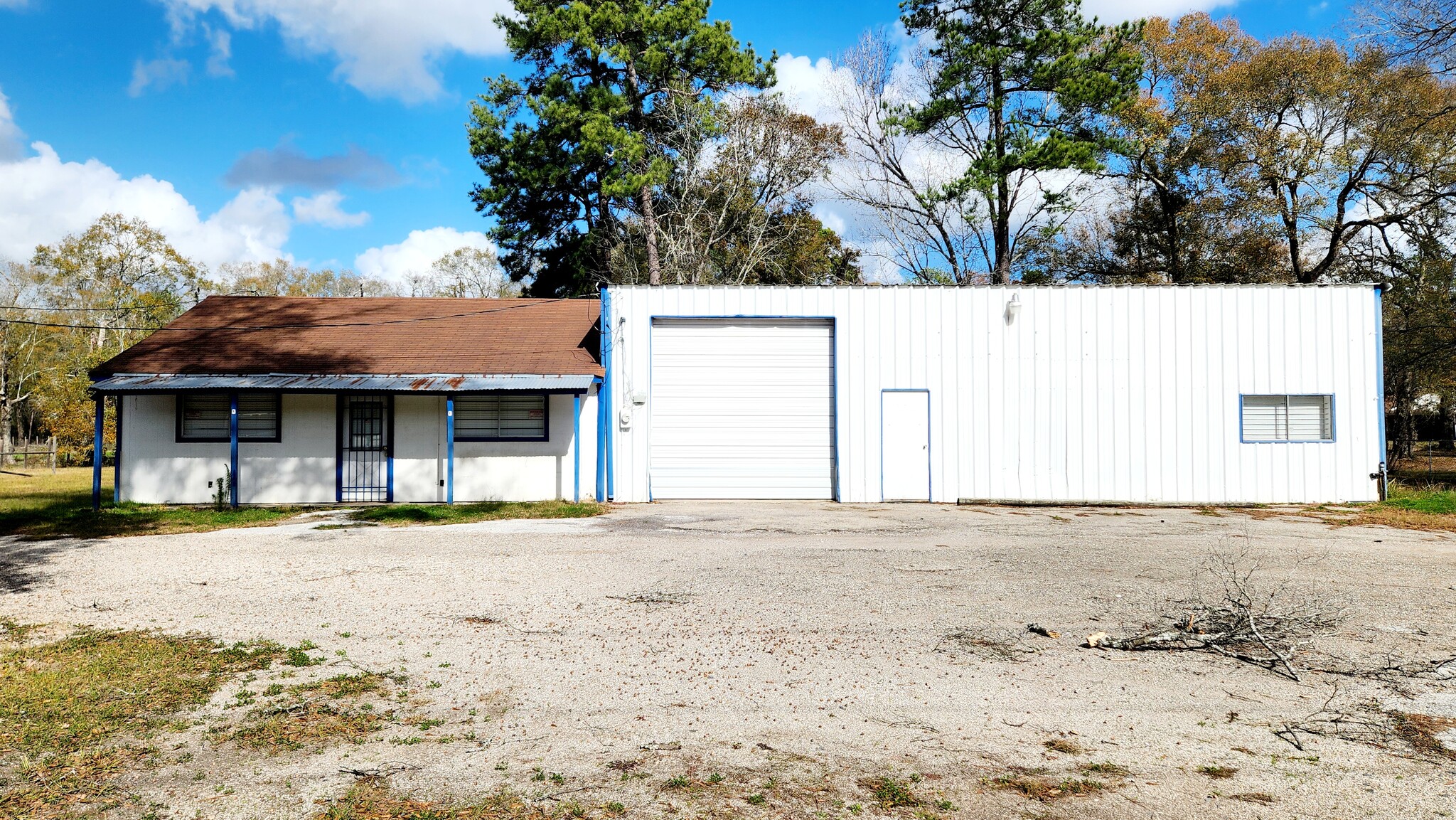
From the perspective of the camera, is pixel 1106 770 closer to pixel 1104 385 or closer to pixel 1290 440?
pixel 1104 385

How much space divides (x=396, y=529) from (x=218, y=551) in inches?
95.0

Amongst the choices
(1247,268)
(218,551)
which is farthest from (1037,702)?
(1247,268)

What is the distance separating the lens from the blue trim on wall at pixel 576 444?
48.8 ft

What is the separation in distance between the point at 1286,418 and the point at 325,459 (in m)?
18.4

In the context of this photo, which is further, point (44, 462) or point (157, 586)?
point (44, 462)

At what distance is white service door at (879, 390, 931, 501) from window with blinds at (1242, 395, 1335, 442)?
238 inches

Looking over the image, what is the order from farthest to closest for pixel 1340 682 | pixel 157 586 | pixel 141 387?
pixel 141 387 < pixel 157 586 < pixel 1340 682

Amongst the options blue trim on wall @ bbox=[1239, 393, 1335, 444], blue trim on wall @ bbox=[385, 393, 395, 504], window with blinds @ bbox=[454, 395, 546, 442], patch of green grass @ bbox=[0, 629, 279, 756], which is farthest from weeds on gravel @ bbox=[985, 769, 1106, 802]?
blue trim on wall @ bbox=[1239, 393, 1335, 444]

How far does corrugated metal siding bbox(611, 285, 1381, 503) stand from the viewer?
15.4 m

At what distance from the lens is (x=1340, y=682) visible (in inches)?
186

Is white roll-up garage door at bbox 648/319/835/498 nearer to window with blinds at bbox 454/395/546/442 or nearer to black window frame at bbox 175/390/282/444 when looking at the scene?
window with blinds at bbox 454/395/546/442

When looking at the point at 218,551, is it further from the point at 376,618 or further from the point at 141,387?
the point at 141,387

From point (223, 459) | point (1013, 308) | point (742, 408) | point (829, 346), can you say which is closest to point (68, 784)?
point (742, 408)

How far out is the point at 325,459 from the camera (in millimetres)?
15781
